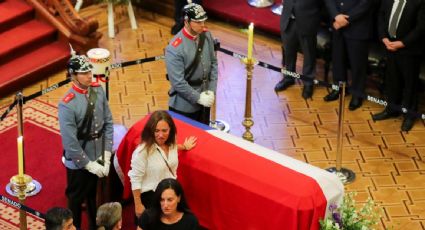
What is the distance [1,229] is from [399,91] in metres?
4.20

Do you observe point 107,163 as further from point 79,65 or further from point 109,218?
point 109,218

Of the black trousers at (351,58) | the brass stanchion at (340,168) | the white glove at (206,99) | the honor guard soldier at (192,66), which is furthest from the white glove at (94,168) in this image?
the black trousers at (351,58)

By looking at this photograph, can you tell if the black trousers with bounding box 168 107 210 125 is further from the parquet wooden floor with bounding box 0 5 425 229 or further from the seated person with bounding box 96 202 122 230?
the seated person with bounding box 96 202 122 230

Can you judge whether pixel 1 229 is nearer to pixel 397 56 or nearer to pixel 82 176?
pixel 82 176

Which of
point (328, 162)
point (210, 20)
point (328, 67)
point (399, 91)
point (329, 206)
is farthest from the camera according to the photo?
point (210, 20)

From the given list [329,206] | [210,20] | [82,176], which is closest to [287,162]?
[329,206]

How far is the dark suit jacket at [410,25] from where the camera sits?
860 cm

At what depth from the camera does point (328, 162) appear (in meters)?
8.48

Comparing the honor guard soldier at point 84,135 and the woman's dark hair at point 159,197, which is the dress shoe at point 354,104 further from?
the woman's dark hair at point 159,197

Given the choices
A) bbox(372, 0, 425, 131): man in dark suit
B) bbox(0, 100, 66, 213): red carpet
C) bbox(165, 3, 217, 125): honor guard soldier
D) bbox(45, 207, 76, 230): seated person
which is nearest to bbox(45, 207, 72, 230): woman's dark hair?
bbox(45, 207, 76, 230): seated person

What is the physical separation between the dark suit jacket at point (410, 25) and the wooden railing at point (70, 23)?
339 cm

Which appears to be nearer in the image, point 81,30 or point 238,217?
point 238,217

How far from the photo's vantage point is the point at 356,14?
29.8 ft

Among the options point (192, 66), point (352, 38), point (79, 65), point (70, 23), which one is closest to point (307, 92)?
point (352, 38)
